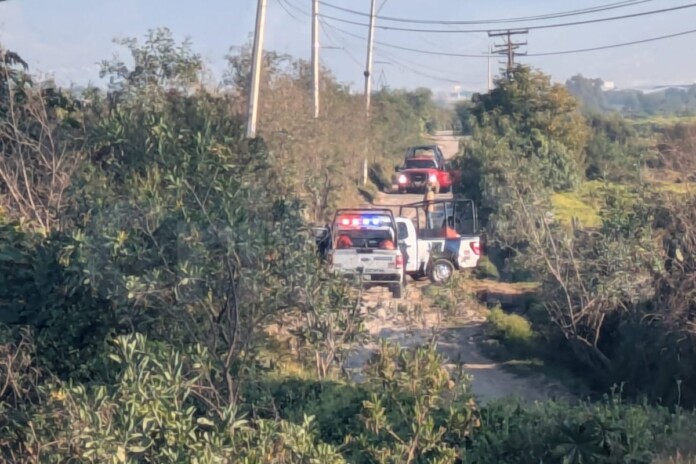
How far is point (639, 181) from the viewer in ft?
55.2

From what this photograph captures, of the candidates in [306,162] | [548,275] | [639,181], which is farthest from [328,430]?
[306,162]

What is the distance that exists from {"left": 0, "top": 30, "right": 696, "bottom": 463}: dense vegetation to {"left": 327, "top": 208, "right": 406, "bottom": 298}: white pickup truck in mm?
4849

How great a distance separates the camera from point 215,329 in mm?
8695

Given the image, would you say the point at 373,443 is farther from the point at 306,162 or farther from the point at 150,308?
the point at 306,162

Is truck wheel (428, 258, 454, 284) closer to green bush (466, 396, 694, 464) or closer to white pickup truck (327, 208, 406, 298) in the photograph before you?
white pickup truck (327, 208, 406, 298)

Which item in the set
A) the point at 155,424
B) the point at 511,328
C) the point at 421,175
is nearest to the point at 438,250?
the point at 511,328

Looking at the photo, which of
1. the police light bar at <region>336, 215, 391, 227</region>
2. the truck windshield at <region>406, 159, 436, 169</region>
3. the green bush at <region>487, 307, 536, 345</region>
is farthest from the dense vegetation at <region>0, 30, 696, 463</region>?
the truck windshield at <region>406, 159, 436, 169</region>

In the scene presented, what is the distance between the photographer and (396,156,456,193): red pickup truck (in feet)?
119

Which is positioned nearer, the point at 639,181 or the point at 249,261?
the point at 249,261

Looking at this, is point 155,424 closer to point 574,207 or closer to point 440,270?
point 440,270

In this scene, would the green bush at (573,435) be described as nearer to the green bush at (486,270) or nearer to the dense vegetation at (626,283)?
the dense vegetation at (626,283)

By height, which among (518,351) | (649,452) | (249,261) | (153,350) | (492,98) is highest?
(492,98)

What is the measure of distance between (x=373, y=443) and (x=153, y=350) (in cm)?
199

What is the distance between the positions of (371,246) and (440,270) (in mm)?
2168
